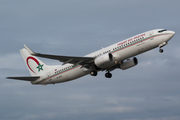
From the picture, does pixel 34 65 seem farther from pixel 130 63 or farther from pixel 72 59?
pixel 130 63

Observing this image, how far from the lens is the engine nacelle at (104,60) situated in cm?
4394

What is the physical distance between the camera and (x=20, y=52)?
Answer: 5812 centimetres

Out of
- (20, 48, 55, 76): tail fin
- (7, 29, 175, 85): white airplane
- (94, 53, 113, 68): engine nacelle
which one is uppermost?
(20, 48, 55, 76): tail fin

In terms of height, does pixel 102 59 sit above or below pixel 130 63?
below

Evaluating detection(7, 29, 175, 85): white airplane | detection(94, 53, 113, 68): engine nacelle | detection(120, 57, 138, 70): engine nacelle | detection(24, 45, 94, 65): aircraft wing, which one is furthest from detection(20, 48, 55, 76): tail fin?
detection(120, 57, 138, 70): engine nacelle

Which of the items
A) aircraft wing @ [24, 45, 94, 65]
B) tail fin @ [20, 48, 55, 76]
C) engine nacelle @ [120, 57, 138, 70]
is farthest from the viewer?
tail fin @ [20, 48, 55, 76]

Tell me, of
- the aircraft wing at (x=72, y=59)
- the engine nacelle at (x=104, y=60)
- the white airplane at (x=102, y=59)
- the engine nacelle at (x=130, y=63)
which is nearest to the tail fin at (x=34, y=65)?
the white airplane at (x=102, y=59)

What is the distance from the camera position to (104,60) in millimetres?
44094

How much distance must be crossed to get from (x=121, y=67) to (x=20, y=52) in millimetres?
21194

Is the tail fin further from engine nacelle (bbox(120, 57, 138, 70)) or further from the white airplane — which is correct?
engine nacelle (bbox(120, 57, 138, 70))

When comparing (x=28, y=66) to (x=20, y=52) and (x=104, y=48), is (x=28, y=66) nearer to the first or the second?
(x=20, y=52)

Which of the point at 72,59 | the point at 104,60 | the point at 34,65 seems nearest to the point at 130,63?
the point at 104,60

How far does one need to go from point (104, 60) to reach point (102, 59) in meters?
0.42

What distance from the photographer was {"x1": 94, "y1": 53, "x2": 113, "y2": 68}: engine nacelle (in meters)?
43.9
